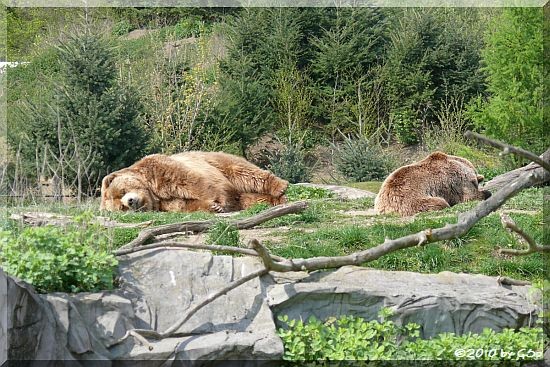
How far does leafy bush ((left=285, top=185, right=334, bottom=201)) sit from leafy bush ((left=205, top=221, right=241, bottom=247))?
474 centimetres

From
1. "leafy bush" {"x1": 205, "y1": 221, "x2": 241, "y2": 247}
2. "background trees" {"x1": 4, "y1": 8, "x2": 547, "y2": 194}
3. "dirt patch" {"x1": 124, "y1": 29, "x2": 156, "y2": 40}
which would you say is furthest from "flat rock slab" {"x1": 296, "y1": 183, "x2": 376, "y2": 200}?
"dirt patch" {"x1": 124, "y1": 29, "x2": 156, "y2": 40}

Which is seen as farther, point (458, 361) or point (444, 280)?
point (444, 280)

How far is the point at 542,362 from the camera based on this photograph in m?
6.75

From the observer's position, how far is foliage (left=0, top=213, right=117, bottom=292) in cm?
625

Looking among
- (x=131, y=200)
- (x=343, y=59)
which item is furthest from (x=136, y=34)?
(x=131, y=200)

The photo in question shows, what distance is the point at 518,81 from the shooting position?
17484mm

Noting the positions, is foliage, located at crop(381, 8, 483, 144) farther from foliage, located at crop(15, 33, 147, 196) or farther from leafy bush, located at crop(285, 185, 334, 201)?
leafy bush, located at crop(285, 185, 334, 201)

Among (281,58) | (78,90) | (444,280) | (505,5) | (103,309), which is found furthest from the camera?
(281,58)

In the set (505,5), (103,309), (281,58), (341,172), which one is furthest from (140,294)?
(281,58)

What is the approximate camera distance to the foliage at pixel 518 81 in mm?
17000

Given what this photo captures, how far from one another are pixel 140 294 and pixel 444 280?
95.6 inches

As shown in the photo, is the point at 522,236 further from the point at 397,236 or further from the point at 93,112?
the point at 93,112

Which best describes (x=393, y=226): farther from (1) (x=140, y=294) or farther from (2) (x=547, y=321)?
(1) (x=140, y=294)

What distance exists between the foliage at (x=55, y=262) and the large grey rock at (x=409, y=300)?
50.8 inches
